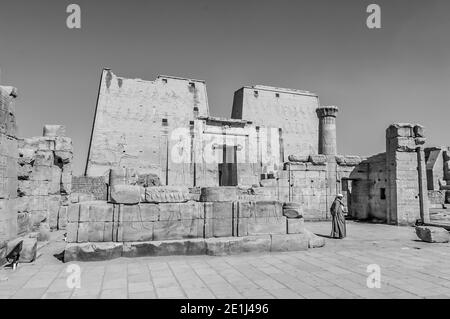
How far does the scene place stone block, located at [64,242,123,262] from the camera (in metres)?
6.31

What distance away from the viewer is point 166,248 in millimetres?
6883

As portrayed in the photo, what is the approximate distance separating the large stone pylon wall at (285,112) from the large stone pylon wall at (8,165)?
2290 cm

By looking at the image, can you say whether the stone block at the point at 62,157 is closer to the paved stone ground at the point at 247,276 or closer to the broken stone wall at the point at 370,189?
the paved stone ground at the point at 247,276

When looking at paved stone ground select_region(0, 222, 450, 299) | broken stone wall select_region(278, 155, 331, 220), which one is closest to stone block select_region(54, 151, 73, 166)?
paved stone ground select_region(0, 222, 450, 299)

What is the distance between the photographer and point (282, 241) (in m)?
7.63

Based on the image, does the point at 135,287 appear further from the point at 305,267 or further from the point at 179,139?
the point at 179,139

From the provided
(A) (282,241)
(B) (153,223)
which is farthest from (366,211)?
(B) (153,223)

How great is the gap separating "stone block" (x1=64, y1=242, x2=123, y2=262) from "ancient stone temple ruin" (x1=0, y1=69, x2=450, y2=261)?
0.06ft

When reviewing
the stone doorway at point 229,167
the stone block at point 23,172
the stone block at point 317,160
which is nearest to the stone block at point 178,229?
the stone block at point 23,172

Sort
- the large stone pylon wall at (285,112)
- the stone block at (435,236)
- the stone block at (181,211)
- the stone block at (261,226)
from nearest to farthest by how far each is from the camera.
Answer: the stone block at (181,211)
the stone block at (261,226)
the stone block at (435,236)
the large stone pylon wall at (285,112)

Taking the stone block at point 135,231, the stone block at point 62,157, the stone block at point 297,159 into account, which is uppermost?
the stone block at point 297,159

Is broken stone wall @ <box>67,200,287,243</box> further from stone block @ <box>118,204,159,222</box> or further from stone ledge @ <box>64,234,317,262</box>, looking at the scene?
stone ledge @ <box>64,234,317,262</box>

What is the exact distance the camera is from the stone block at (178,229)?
7109 mm
